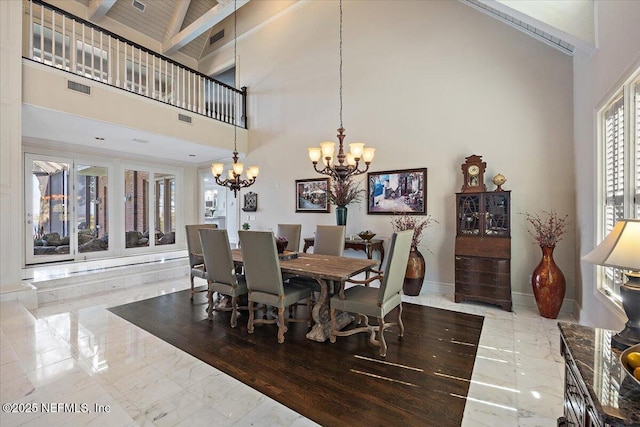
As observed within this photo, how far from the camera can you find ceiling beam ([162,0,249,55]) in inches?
230

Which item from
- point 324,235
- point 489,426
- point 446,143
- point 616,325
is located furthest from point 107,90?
point 616,325

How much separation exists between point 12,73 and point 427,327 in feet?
19.5

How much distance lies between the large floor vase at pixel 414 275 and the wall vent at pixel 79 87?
547 centimetres

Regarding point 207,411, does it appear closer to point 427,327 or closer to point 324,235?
point 427,327

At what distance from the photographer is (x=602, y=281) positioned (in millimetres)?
2867

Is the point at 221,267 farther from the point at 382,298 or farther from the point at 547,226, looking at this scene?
Result: the point at 547,226

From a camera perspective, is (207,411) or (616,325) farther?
(616,325)

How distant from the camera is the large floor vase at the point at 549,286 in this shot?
354cm

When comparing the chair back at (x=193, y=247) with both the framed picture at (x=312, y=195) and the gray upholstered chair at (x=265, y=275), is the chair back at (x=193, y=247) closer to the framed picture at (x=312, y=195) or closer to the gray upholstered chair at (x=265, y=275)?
the gray upholstered chair at (x=265, y=275)

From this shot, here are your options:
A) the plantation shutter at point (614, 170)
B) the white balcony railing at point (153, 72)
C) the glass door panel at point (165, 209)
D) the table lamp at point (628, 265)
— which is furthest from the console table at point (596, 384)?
the glass door panel at point (165, 209)

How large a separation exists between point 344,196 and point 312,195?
A: 1015 millimetres

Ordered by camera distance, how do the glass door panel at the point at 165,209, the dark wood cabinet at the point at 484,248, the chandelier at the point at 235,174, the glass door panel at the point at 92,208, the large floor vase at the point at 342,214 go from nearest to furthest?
the dark wood cabinet at the point at 484,248
the chandelier at the point at 235,174
the large floor vase at the point at 342,214
the glass door panel at the point at 92,208
the glass door panel at the point at 165,209

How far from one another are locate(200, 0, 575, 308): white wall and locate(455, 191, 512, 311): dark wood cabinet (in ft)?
1.18

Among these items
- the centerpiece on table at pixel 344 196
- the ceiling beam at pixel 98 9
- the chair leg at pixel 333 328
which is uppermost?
the ceiling beam at pixel 98 9
